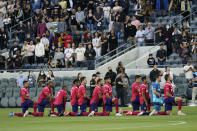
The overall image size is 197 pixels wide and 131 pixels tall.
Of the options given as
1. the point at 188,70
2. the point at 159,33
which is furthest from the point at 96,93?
the point at 159,33

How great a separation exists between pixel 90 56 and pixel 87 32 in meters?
2.15

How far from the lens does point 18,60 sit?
40.4m

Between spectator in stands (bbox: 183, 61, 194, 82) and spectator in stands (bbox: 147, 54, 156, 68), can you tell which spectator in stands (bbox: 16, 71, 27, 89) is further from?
spectator in stands (bbox: 183, 61, 194, 82)

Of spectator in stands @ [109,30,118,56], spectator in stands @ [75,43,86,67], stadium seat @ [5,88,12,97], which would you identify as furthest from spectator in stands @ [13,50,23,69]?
spectator in stands @ [109,30,118,56]

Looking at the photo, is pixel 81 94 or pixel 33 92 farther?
pixel 33 92

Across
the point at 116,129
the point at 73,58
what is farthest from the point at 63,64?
the point at 116,129

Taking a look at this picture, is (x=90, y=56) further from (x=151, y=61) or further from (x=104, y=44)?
(x=151, y=61)

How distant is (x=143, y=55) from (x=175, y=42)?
2.84 meters

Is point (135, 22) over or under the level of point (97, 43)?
over

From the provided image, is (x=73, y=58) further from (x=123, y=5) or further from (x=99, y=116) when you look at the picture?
(x=99, y=116)

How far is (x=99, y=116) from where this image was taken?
2647 cm

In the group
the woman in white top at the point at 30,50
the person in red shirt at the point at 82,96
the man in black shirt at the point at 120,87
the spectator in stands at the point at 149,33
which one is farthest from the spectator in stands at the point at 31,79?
the person in red shirt at the point at 82,96

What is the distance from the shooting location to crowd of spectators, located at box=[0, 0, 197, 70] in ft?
120

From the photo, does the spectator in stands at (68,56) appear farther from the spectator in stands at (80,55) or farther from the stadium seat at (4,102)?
the stadium seat at (4,102)
